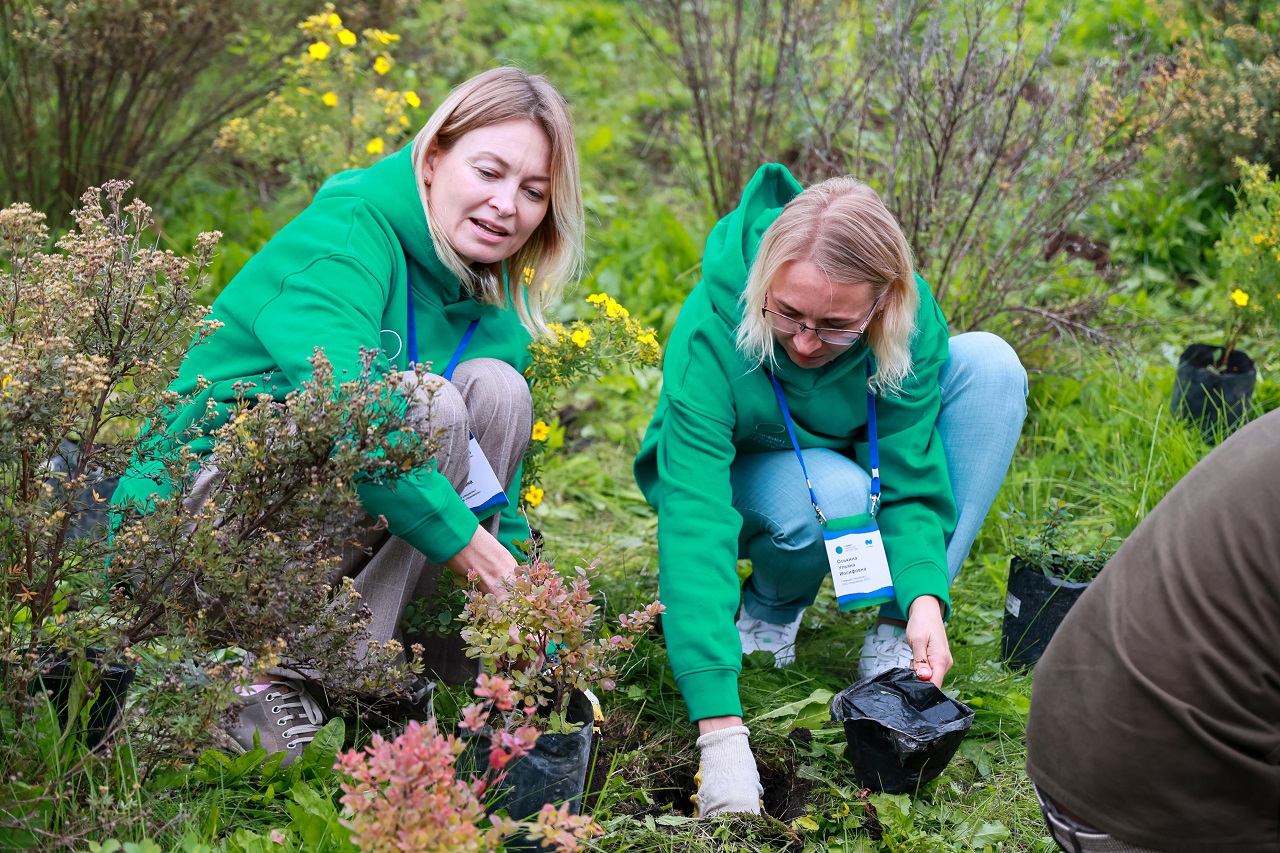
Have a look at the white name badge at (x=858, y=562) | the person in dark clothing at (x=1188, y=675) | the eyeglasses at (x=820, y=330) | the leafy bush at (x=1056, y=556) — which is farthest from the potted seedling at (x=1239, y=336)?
the person in dark clothing at (x=1188, y=675)

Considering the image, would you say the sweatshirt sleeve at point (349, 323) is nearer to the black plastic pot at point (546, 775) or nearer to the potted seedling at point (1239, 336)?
the black plastic pot at point (546, 775)

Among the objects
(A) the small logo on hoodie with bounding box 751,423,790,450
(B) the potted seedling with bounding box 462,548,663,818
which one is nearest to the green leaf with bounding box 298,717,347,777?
(B) the potted seedling with bounding box 462,548,663,818

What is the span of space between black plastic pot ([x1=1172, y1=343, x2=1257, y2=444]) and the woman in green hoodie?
2.24 metres

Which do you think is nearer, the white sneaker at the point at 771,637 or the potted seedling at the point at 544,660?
the potted seedling at the point at 544,660

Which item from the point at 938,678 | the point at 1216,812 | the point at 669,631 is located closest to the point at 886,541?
the point at 938,678

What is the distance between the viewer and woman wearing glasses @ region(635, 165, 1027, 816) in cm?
235

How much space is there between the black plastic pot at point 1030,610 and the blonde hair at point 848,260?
608mm

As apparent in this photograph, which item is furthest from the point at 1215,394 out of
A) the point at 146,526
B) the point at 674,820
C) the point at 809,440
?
the point at 146,526

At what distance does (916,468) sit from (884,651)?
44 cm

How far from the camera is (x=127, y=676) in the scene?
1952 mm

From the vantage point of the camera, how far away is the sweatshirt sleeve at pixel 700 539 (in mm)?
2221

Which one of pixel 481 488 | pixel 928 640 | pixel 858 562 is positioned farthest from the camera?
pixel 858 562

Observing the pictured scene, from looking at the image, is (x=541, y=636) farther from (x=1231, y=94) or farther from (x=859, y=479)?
(x=1231, y=94)

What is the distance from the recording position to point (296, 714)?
2195 mm
